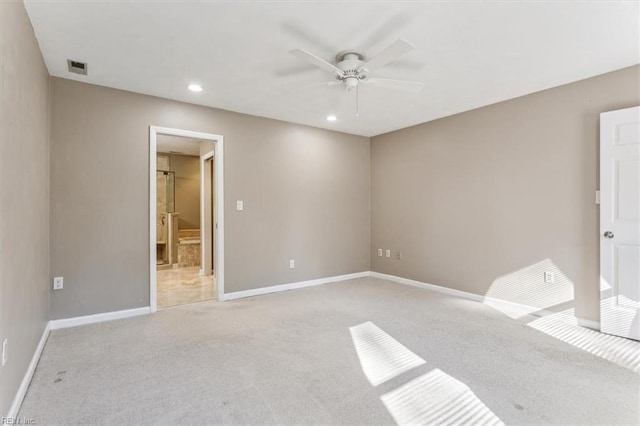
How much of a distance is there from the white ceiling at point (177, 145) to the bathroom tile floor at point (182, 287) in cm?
238

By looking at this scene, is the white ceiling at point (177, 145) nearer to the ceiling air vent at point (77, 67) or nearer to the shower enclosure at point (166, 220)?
the shower enclosure at point (166, 220)

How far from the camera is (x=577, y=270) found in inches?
128

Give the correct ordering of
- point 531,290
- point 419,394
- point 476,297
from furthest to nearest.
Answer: point 476,297 < point 531,290 < point 419,394

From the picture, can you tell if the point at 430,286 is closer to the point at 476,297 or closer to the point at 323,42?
the point at 476,297

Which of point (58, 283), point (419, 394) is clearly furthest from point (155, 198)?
point (419, 394)

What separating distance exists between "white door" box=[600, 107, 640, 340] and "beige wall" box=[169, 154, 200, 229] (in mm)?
7178

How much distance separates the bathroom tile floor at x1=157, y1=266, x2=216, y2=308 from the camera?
4.17 meters

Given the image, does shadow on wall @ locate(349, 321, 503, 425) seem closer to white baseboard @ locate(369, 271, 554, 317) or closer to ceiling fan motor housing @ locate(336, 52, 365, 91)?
white baseboard @ locate(369, 271, 554, 317)

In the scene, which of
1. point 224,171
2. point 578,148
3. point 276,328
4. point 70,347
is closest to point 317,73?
point 224,171

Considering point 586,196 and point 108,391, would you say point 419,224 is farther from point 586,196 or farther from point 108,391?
point 108,391

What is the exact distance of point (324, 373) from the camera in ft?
7.41

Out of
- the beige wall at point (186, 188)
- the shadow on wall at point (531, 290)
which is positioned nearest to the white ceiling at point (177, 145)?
the beige wall at point (186, 188)

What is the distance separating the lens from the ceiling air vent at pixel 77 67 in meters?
2.87

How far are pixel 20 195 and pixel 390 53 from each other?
2565 millimetres
